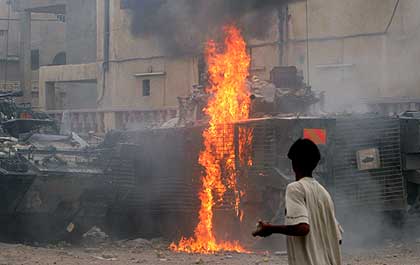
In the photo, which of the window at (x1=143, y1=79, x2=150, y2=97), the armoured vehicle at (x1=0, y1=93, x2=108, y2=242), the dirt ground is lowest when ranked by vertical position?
the dirt ground

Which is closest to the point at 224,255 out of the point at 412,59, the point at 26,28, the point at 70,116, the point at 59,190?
the point at 59,190

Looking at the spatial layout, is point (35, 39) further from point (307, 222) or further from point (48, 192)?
point (307, 222)

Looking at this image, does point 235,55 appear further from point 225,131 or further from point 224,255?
point 224,255

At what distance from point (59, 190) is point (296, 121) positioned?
10.6 ft

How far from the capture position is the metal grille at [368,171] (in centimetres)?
952

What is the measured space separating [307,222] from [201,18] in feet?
32.7

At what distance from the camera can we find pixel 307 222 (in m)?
4.06

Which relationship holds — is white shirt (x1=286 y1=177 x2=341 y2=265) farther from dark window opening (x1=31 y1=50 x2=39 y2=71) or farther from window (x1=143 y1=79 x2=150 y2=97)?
dark window opening (x1=31 y1=50 x2=39 y2=71)

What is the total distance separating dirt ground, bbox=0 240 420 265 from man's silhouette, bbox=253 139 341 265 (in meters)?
4.21

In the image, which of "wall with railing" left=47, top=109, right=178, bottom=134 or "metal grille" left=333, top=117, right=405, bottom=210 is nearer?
"metal grille" left=333, top=117, right=405, bottom=210

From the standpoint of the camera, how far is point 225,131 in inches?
387

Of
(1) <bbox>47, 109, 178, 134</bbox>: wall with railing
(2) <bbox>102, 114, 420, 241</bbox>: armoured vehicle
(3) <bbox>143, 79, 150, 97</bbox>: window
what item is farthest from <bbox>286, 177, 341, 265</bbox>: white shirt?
(3) <bbox>143, 79, 150, 97</bbox>: window

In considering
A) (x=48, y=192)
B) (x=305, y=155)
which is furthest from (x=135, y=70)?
(x=305, y=155)

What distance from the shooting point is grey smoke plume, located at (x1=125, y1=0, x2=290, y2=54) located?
13.1 meters
